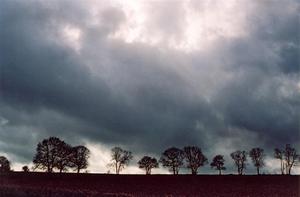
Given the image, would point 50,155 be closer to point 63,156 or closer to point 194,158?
point 63,156

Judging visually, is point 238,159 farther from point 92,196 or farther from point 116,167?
point 92,196

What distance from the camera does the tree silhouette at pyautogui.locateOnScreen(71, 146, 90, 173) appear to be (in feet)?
305

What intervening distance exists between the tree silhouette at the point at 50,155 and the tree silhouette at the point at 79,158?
2943 mm

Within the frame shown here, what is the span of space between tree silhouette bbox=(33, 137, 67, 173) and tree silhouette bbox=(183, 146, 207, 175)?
2814 cm

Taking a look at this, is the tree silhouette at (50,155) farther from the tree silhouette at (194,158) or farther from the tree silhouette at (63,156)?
the tree silhouette at (194,158)

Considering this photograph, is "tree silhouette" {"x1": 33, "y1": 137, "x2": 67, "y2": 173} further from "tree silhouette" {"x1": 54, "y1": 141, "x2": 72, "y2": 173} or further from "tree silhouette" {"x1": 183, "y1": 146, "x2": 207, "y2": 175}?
"tree silhouette" {"x1": 183, "y1": 146, "x2": 207, "y2": 175}

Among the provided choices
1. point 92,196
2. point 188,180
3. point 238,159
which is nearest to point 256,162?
point 238,159

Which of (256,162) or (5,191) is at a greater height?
(256,162)

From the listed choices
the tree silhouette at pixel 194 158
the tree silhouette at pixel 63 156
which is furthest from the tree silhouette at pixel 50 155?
the tree silhouette at pixel 194 158

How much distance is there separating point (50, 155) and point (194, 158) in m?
32.3

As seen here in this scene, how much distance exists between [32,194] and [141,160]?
7407cm

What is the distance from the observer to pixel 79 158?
94750 millimetres

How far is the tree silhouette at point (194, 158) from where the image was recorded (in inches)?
4026

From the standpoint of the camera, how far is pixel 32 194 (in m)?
30.8
